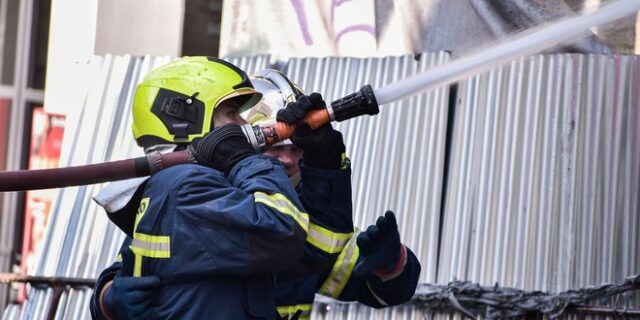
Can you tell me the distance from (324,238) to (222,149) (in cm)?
51

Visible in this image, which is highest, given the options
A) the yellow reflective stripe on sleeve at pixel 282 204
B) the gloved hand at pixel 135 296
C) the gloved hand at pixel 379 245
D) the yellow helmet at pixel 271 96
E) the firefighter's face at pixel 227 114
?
the yellow helmet at pixel 271 96

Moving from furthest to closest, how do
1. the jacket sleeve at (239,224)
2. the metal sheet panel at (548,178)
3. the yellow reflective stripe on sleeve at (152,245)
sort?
the metal sheet panel at (548,178) < the yellow reflective stripe on sleeve at (152,245) < the jacket sleeve at (239,224)

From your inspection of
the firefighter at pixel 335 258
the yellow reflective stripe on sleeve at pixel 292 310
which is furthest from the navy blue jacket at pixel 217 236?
the yellow reflective stripe on sleeve at pixel 292 310

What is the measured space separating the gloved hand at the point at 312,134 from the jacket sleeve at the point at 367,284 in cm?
57

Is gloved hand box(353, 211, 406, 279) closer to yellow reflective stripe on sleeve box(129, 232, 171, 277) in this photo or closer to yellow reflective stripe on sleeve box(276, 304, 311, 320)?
yellow reflective stripe on sleeve box(276, 304, 311, 320)

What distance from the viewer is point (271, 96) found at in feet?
16.4

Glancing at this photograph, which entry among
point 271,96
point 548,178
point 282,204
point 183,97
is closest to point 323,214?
point 282,204

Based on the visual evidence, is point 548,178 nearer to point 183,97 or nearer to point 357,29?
point 357,29

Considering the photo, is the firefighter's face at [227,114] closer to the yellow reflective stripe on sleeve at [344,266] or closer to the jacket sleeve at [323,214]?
the jacket sleeve at [323,214]

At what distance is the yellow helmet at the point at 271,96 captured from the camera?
16.2 ft

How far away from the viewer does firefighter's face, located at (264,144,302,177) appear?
4797mm

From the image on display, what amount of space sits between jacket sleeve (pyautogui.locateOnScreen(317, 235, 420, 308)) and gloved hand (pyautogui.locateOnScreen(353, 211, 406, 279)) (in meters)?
0.19

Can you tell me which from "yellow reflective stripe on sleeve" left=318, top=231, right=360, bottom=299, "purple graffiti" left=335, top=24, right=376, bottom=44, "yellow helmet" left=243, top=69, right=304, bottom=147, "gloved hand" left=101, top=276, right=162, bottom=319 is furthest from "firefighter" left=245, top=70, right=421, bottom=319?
"purple graffiti" left=335, top=24, right=376, bottom=44

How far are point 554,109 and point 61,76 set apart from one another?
2.67 m
